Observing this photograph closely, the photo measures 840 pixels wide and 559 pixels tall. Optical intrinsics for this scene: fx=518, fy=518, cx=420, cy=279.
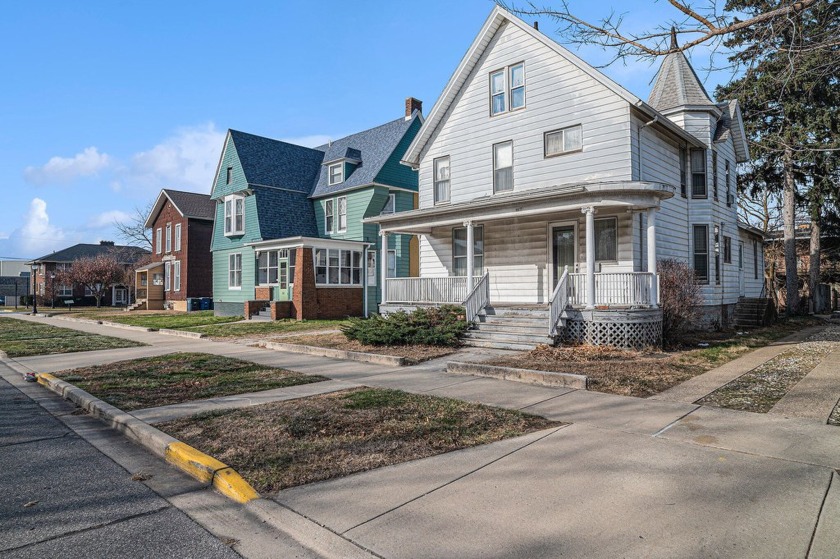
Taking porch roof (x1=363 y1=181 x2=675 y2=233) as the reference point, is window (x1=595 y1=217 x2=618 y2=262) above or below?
below

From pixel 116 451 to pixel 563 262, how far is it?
41.5 ft

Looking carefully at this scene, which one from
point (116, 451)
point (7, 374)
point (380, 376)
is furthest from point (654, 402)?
point (7, 374)

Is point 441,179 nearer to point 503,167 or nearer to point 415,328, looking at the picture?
A: point 503,167

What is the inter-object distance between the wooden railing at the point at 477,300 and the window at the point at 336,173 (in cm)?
1530

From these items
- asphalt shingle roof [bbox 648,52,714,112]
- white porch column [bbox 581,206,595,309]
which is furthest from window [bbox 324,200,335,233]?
white porch column [bbox 581,206,595,309]

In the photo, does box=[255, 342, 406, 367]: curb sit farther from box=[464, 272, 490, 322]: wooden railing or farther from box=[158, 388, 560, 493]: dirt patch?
box=[464, 272, 490, 322]: wooden railing

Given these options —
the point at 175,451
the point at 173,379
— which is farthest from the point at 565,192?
the point at 175,451

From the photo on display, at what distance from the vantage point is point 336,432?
226 inches

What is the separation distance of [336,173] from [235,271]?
7717 millimetres

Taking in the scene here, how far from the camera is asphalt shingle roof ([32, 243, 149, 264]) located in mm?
55719

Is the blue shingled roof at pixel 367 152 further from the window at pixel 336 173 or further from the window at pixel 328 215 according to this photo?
the window at pixel 328 215

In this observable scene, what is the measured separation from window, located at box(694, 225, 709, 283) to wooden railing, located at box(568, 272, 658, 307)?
19.9ft

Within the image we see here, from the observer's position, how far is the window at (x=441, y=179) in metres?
18.5

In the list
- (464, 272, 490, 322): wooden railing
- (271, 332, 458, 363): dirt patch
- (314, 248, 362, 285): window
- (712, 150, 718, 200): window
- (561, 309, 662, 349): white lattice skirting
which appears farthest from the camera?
(314, 248, 362, 285): window
